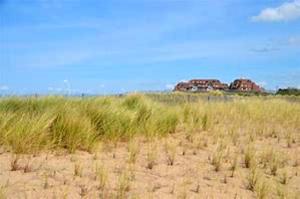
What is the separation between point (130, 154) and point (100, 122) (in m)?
1.69

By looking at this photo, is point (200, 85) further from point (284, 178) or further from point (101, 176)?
point (101, 176)

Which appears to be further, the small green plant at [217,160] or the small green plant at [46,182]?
the small green plant at [217,160]

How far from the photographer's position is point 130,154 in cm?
847

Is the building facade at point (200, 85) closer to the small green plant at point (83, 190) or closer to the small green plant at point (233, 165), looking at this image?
the small green plant at point (233, 165)

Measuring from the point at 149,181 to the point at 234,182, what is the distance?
127cm

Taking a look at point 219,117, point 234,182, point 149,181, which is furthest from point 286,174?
point 219,117

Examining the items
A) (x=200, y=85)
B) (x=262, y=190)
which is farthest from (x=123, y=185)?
(x=200, y=85)

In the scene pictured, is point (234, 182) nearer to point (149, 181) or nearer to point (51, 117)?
point (149, 181)

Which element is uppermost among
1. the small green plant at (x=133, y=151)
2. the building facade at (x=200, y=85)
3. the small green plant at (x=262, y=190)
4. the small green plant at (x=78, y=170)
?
the building facade at (x=200, y=85)

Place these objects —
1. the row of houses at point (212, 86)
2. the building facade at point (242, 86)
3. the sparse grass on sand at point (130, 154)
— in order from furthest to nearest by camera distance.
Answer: the building facade at point (242, 86)
the row of houses at point (212, 86)
the sparse grass on sand at point (130, 154)

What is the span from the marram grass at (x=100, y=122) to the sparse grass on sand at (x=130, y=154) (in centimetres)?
2

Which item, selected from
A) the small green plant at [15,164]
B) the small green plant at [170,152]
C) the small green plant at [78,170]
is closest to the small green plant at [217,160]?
the small green plant at [170,152]

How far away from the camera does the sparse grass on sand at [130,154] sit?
21.7 feet

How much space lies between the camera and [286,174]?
7.64 meters
